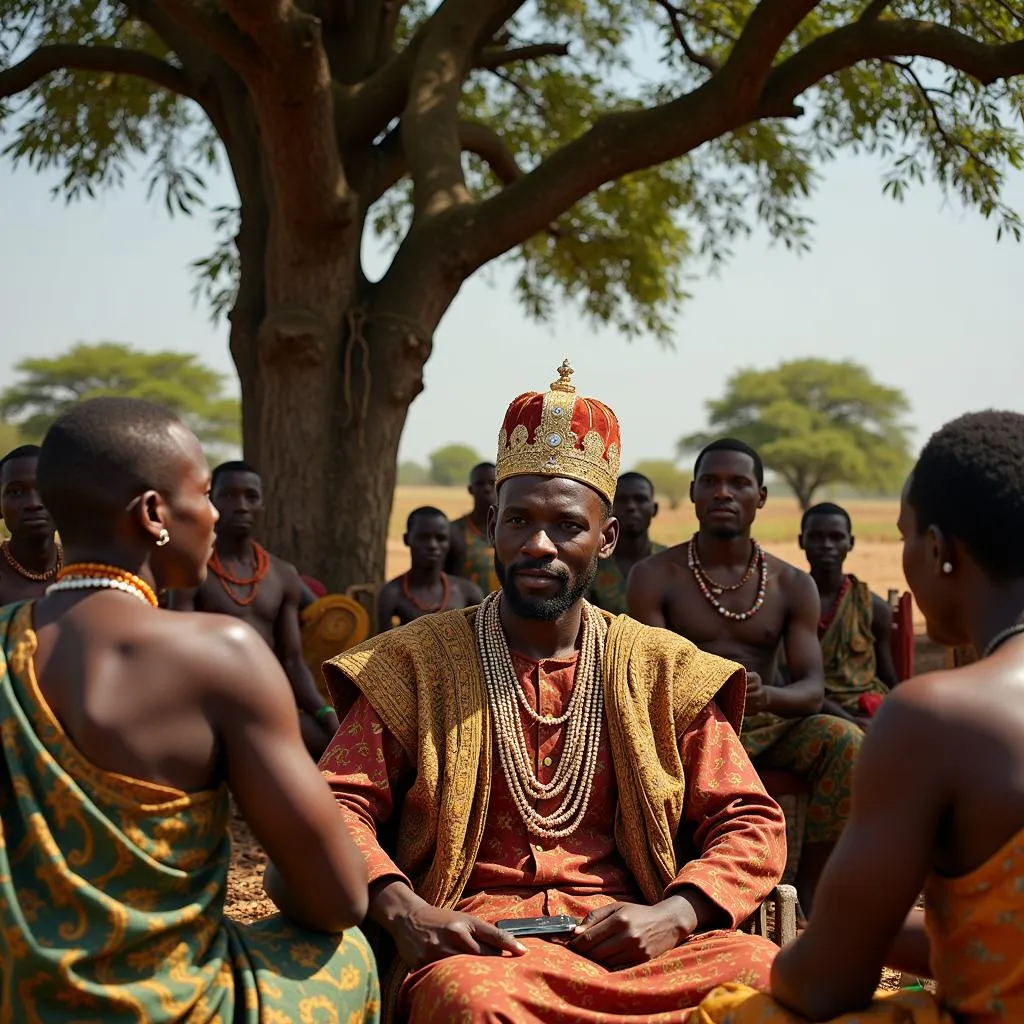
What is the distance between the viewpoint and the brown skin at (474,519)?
10.1 metres

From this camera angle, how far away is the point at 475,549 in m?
10.1

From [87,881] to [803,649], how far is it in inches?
179

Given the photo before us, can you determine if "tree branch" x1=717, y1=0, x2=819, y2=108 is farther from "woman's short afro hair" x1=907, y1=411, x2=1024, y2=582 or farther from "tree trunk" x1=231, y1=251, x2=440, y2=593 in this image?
"woman's short afro hair" x1=907, y1=411, x2=1024, y2=582

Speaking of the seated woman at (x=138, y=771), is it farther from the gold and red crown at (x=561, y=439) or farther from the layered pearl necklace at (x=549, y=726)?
the gold and red crown at (x=561, y=439)

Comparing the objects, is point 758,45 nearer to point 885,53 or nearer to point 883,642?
point 885,53

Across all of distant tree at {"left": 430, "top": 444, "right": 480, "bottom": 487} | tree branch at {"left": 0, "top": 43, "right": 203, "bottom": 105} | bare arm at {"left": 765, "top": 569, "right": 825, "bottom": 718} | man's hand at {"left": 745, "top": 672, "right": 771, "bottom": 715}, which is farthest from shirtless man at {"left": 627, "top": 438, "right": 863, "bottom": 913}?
distant tree at {"left": 430, "top": 444, "right": 480, "bottom": 487}

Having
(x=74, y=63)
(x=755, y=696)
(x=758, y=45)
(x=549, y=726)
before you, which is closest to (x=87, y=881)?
(x=549, y=726)

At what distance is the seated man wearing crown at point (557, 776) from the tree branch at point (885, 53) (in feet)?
20.8

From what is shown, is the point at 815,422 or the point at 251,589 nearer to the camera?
the point at 251,589

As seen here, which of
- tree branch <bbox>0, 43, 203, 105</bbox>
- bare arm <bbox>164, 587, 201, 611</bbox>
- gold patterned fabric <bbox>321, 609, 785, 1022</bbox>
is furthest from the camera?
tree branch <bbox>0, 43, 203, 105</bbox>

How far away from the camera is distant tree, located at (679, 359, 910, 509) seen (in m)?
54.9

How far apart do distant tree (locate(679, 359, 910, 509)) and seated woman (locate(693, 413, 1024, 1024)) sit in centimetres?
5225

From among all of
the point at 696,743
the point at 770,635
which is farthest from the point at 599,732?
the point at 770,635

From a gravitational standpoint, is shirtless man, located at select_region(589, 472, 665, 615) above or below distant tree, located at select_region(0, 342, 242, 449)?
below
